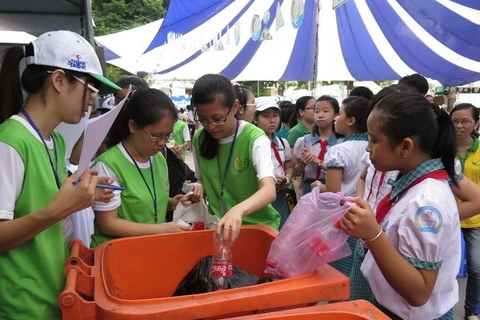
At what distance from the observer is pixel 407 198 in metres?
1.25

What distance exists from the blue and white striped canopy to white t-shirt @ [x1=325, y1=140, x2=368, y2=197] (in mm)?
3401

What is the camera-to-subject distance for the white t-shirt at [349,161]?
2803 millimetres

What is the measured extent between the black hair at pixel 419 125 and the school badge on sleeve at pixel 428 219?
0.21m

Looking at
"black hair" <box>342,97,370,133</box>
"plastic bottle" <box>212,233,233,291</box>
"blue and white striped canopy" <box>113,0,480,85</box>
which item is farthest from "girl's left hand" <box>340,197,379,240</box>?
"blue and white striped canopy" <box>113,0,480,85</box>

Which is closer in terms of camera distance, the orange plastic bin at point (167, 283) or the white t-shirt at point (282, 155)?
the orange plastic bin at point (167, 283)

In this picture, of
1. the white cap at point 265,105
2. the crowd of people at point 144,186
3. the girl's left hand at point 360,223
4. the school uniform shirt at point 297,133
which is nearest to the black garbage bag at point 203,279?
the crowd of people at point 144,186

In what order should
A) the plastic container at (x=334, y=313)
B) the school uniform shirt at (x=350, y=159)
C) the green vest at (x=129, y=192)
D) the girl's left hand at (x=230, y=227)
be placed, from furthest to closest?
the school uniform shirt at (x=350, y=159), the green vest at (x=129, y=192), the girl's left hand at (x=230, y=227), the plastic container at (x=334, y=313)

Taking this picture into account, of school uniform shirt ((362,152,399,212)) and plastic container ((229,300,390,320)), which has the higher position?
plastic container ((229,300,390,320))

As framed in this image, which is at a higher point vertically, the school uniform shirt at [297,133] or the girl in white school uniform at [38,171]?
the girl in white school uniform at [38,171]

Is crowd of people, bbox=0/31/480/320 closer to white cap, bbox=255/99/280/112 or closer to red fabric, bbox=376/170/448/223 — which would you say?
red fabric, bbox=376/170/448/223

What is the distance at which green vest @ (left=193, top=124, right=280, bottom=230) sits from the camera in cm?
183

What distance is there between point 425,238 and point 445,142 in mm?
336

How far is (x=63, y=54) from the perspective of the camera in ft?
4.07

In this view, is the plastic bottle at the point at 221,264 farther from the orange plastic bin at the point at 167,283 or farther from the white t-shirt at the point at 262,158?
the white t-shirt at the point at 262,158
